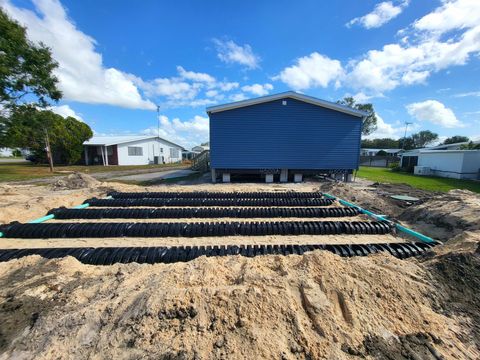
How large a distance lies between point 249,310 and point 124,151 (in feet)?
103

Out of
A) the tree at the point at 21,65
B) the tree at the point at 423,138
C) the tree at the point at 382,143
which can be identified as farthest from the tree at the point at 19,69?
the tree at the point at 423,138

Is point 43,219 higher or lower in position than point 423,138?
lower

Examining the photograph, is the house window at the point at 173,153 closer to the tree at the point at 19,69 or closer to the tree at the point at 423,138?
the tree at the point at 19,69

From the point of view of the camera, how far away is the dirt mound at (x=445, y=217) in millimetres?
4797

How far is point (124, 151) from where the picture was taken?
2870 centimetres

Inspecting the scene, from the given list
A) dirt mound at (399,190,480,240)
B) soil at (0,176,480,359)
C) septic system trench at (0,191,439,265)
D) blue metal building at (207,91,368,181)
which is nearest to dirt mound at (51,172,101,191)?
septic system trench at (0,191,439,265)

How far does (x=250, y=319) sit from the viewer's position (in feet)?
6.77

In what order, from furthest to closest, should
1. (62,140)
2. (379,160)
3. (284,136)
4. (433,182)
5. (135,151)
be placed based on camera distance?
(379,160)
(135,151)
(62,140)
(433,182)
(284,136)

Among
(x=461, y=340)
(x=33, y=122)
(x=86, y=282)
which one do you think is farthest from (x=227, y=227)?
(x=33, y=122)

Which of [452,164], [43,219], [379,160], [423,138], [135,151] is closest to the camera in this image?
[43,219]

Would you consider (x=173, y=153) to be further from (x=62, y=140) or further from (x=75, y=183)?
(x=75, y=183)

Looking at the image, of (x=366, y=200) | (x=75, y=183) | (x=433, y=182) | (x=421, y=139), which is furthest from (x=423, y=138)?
(x=75, y=183)

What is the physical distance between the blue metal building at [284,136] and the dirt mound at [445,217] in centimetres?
719

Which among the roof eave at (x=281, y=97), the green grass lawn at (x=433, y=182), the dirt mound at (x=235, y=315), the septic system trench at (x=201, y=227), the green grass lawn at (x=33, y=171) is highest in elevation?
the roof eave at (x=281, y=97)
